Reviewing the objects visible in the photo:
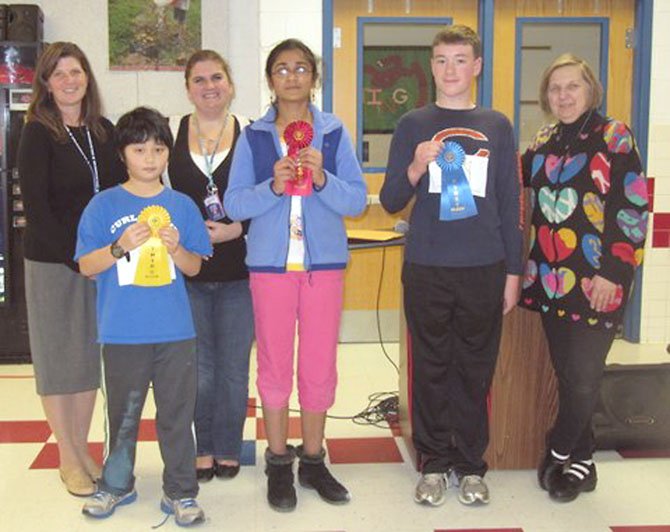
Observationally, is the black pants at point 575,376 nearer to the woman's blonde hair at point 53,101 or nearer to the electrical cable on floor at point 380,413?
the electrical cable on floor at point 380,413

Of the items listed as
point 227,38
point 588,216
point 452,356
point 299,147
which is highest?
point 227,38

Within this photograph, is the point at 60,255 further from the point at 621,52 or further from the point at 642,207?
the point at 621,52

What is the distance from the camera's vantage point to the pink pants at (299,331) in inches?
96.4

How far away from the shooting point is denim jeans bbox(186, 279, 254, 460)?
2.64 metres

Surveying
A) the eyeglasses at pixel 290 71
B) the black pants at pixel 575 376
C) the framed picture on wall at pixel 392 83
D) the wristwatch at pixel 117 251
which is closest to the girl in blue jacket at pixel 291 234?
the eyeglasses at pixel 290 71

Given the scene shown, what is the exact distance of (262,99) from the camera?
4.68 meters

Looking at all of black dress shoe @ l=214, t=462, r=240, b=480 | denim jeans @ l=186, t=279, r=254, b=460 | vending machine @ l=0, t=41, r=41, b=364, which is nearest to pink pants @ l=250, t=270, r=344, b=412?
denim jeans @ l=186, t=279, r=254, b=460

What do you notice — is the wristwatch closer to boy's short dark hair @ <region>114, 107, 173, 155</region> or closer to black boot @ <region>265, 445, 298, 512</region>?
boy's short dark hair @ <region>114, 107, 173, 155</region>

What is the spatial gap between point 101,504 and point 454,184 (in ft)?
4.83

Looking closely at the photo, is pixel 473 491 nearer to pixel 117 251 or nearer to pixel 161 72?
pixel 117 251

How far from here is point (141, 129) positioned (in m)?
2.33

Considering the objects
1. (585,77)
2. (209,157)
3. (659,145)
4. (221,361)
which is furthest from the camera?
(659,145)

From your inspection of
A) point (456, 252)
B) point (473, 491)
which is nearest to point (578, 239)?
point (456, 252)

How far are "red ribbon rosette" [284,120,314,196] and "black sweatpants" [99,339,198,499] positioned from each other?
0.57 metres
